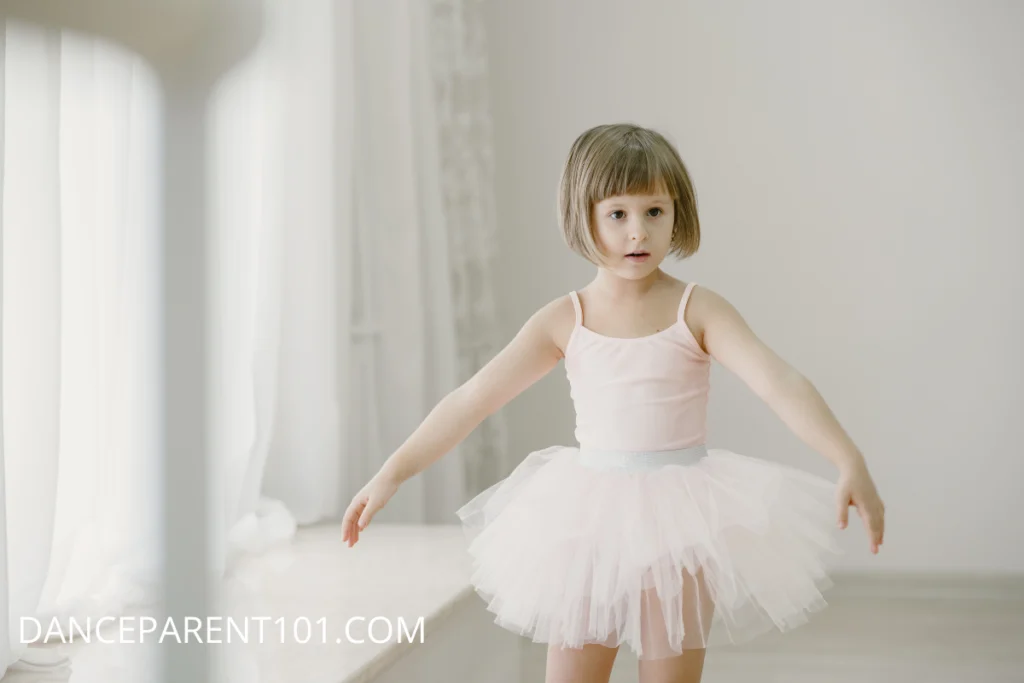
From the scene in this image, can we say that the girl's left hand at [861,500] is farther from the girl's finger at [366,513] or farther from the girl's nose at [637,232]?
the girl's finger at [366,513]

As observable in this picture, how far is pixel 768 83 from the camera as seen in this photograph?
2496 mm

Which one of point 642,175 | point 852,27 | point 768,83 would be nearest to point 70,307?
point 642,175

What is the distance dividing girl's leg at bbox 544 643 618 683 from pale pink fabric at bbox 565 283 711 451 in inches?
7.4

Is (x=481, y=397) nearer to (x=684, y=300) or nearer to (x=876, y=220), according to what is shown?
(x=684, y=300)

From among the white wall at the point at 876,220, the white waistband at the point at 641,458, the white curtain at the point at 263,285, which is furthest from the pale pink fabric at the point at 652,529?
the white wall at the point at 876,220

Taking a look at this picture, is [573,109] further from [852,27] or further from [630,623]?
[630,623]

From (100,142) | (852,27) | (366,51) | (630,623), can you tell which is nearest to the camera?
(630,623)

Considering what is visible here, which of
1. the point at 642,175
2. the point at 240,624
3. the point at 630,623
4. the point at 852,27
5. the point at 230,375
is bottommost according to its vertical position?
the point at 240,624

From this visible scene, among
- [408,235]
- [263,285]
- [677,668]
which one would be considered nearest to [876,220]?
[408,235]

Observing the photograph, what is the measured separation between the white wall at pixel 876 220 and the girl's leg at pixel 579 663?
172cm

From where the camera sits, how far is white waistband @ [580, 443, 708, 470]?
847 millimetres

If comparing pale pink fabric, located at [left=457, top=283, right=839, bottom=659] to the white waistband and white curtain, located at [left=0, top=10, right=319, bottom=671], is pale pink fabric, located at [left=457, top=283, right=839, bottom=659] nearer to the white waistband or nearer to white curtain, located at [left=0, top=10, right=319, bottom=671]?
the white waistband

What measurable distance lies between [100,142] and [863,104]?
6.42ft

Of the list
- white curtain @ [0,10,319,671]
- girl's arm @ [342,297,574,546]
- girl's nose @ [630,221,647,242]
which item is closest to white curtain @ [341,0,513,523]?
white curtain @ [0,10,319,671]
